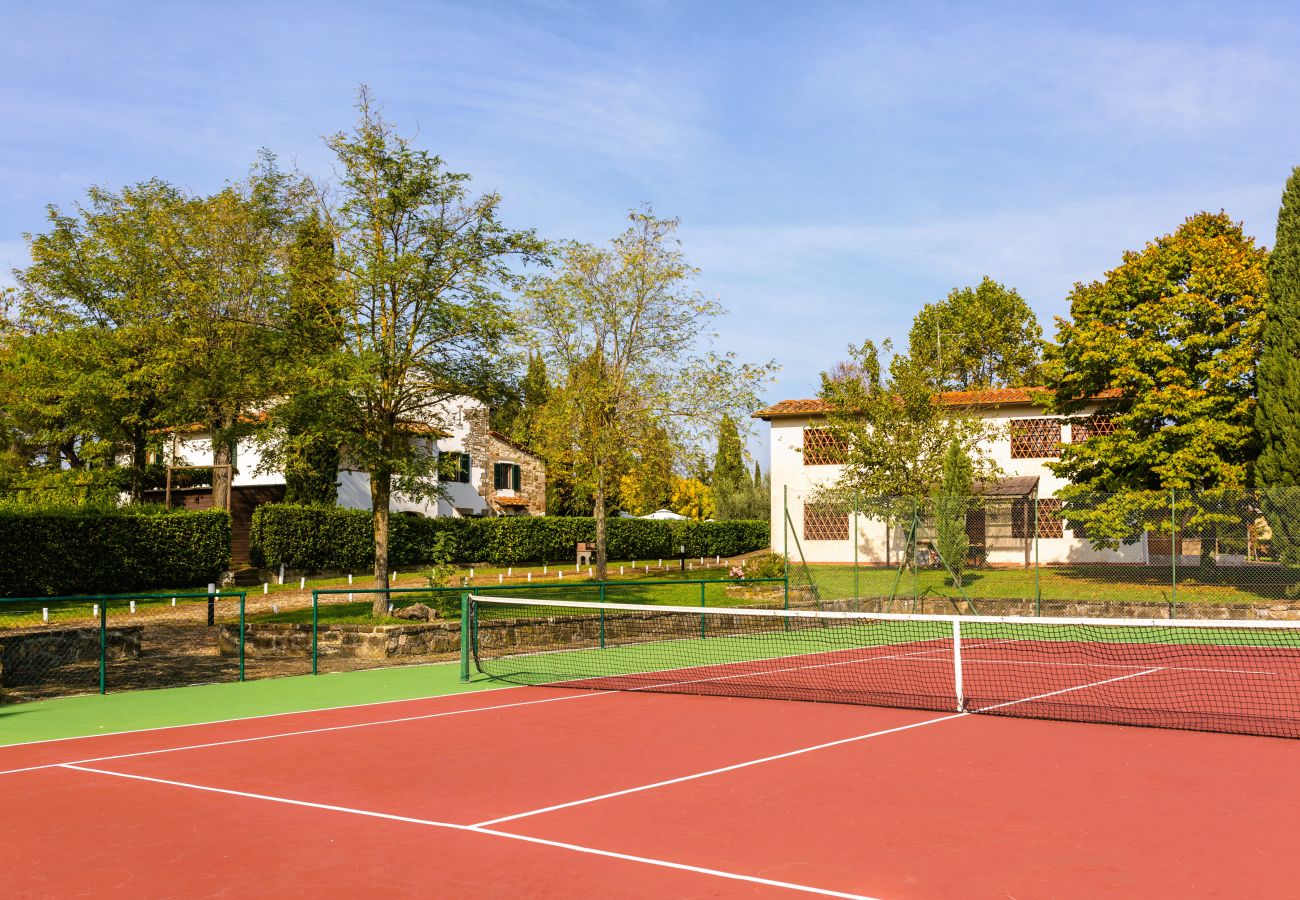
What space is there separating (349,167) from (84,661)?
10571 mm

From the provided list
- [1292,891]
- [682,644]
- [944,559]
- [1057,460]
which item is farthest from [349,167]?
[1057,460]

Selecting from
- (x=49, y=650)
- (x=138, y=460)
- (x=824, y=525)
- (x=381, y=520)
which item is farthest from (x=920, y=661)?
(x=138, y=460)

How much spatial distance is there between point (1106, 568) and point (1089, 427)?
1095 cm

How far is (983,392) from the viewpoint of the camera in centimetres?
4366

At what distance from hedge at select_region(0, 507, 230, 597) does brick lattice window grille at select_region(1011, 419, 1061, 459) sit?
27.7 metres

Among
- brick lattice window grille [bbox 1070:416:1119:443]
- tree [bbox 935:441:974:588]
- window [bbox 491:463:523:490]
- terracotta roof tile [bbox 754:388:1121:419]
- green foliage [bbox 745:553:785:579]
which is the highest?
terracotta roof tile [bbox 754:388:1121:419]

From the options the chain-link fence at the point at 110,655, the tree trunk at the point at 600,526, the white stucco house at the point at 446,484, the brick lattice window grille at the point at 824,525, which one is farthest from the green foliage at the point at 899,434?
the chain-link fence at the point at 110,655

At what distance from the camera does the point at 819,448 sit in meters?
43.8

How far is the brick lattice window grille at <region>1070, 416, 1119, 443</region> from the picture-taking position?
125 ft

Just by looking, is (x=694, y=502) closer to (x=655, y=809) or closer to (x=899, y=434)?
(x=899, y=434)

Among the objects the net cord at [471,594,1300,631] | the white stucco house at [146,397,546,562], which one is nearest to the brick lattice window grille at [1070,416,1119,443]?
the white stucco house at [146,397,546,562]

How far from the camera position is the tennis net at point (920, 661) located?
13398 mm

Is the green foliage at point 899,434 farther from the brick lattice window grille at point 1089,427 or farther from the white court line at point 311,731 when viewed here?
the white court line at point 311,731

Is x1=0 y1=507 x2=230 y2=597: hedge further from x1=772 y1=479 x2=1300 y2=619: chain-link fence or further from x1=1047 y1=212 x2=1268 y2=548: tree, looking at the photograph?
x1=1047 y1=212 x2=1268 y2=548: tree
